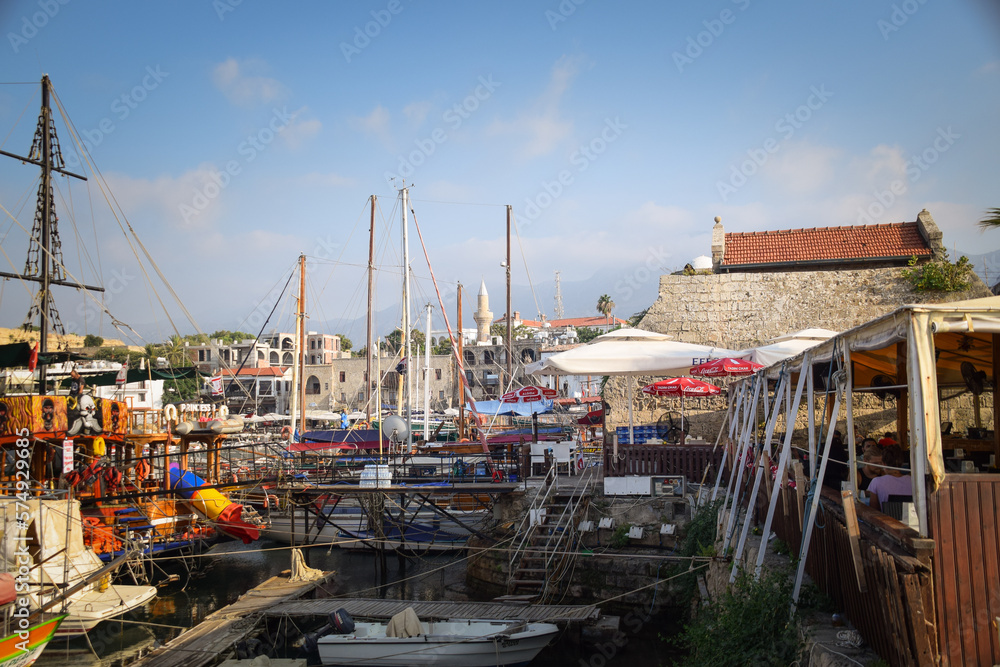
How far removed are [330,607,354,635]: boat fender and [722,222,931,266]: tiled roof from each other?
18.7 metres

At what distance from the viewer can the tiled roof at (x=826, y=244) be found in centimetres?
2366

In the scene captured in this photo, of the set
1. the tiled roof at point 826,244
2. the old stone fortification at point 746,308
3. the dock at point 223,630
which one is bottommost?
the dock at point 223,630

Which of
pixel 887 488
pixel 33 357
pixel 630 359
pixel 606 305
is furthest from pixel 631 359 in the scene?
pixel 606 305

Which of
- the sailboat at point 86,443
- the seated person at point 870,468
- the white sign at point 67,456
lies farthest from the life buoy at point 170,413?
the seated person at point 870,468

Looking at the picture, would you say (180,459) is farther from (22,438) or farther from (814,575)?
(814,575)

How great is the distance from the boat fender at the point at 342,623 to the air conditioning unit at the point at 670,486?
276 inches

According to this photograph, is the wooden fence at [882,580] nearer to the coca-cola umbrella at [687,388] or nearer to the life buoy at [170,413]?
the coca-cola umbrella at [687,388]

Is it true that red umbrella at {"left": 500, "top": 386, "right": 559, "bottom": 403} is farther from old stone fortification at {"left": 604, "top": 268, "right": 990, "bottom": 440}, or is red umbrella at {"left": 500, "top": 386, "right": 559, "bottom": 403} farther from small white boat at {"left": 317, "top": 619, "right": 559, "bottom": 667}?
small white boat at {"left": 317, "top": 619, "right": 559, "bottom": 667}

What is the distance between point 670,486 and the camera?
50.2ft

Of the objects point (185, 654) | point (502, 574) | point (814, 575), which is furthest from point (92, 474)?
point (814, 575)

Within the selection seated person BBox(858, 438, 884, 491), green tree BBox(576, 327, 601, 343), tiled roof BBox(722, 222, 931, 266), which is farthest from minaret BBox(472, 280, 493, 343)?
seated person BBox(858, 438, 884, 491)

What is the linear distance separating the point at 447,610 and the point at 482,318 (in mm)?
91332

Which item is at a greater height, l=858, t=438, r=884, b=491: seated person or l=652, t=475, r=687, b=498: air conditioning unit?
l=858, t=438, r=884, b=491: seated person

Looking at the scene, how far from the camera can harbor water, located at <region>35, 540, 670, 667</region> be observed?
486 inches
